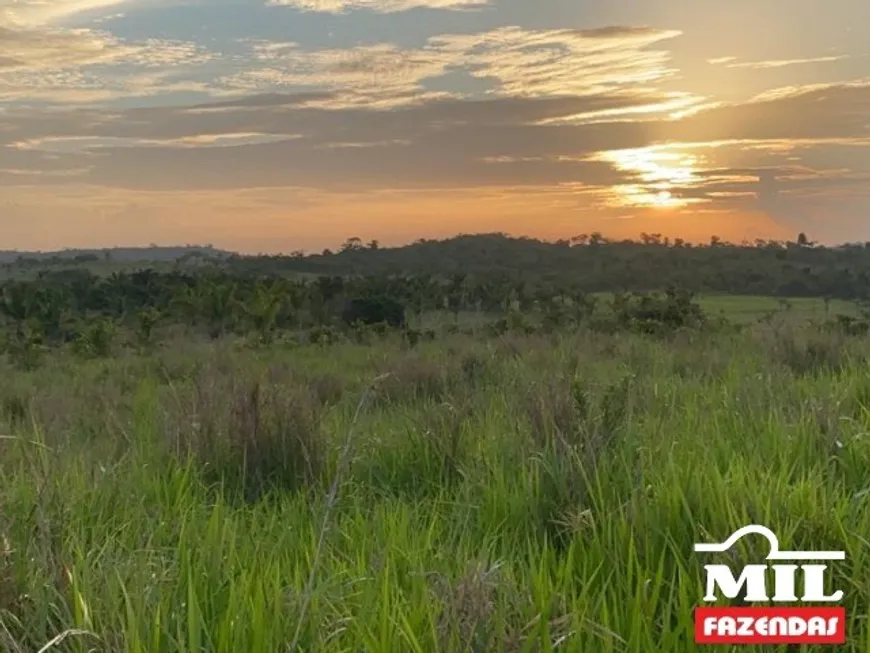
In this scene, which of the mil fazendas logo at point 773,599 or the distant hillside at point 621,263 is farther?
the distant hillside at point 621,263

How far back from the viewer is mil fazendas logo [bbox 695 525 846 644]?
2.15 m

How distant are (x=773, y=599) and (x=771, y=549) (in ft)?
0.68

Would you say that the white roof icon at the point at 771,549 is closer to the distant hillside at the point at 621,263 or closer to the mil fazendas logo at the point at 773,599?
the mil fazendas logo at the point at 773,599

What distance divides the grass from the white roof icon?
0.05m

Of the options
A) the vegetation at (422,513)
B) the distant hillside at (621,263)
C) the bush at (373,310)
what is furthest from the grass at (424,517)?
the distant hillside at (621,263)

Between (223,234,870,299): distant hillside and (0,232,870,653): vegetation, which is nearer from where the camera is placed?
(0,232,870,653): vegetation

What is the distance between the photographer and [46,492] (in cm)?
278

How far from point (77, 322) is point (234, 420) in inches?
893

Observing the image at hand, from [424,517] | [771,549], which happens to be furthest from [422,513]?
[771,549]

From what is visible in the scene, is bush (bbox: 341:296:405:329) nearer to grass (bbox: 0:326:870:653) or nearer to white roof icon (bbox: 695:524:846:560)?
grass (bbox: 0:326:870:653)

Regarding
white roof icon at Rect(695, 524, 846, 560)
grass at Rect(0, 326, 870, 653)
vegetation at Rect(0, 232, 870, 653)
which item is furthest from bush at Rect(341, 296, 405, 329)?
white roof icon at Rect(695, 524, 846, 560)

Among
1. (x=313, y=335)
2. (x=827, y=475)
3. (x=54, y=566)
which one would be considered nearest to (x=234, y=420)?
(x=54, y=566)

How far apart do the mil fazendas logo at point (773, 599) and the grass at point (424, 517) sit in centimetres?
6

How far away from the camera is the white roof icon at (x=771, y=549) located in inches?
93.5
